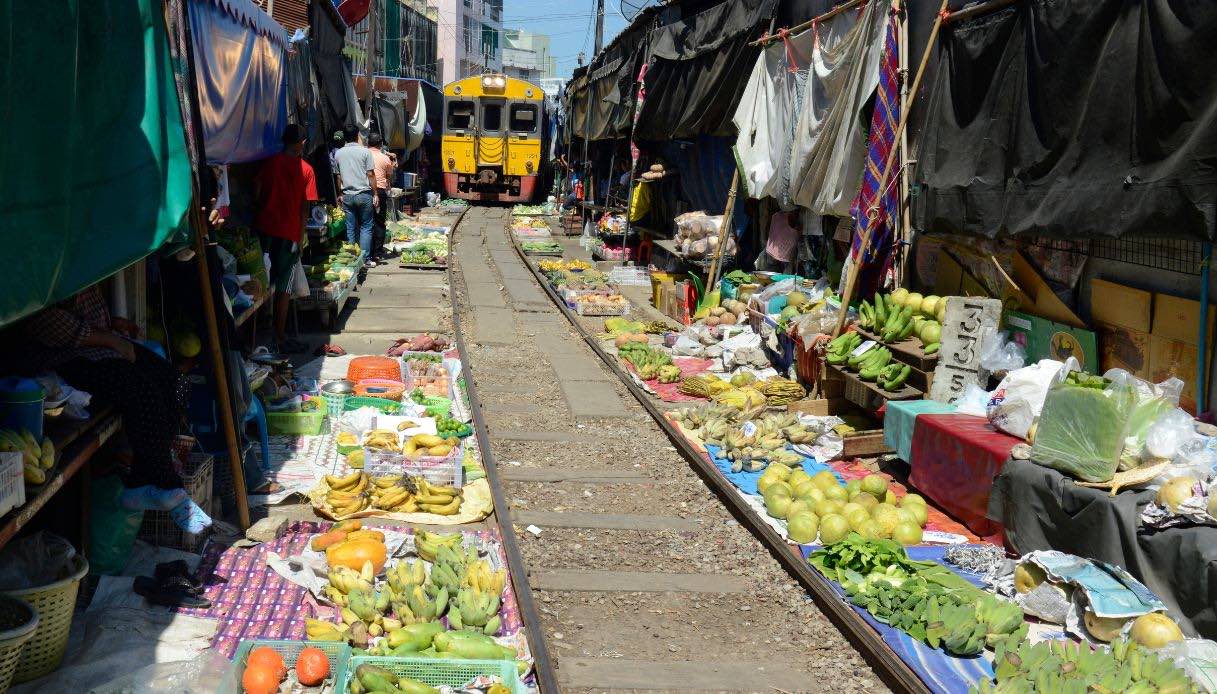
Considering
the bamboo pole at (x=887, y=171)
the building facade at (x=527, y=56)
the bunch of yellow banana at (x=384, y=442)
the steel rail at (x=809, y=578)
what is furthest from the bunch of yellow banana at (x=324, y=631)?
the building facade at (x=527, y=56)

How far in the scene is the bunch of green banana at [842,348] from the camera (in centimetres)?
921

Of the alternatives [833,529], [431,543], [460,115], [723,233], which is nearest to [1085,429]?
[833,529]

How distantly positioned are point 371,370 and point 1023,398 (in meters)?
5.73

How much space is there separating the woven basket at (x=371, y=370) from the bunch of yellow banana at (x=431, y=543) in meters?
3.73

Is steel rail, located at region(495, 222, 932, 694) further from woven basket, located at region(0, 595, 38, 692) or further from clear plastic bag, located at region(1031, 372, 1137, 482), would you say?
woven basket, located at region(0, 595, 38, 692)

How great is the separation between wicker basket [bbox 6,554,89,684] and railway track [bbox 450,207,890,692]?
6.81 ft

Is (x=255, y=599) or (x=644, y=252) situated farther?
(x=644, y=252)

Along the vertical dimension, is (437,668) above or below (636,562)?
above

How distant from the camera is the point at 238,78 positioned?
7531 mm

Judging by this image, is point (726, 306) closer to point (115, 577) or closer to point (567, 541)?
point (567, 541)

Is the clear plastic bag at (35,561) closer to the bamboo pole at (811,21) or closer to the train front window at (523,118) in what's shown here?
the bamboo pole at (811,21)

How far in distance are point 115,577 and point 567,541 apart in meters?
2.60

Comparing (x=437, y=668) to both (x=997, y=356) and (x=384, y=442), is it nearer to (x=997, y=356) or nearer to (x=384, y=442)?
(x=384, y=442)

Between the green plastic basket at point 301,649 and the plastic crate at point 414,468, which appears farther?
the plastic crate at point 414,468
